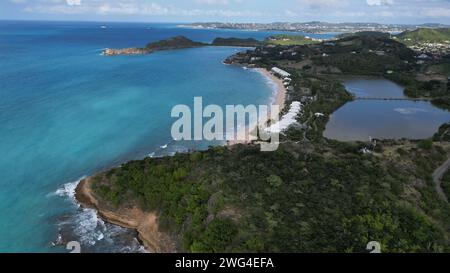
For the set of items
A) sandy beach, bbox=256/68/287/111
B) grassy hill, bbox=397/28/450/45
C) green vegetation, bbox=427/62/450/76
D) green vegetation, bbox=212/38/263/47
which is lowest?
sandy beach, bbox=256/68/287/111

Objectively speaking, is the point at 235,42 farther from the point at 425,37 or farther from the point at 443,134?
the point at 443,134

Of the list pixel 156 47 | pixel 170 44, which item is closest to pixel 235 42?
pixel 170 44

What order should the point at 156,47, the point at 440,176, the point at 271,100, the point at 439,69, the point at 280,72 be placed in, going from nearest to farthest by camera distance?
the point at 440,176
the point at 271,100
the point at 280,72
the point at 439,69
the point at 156,47

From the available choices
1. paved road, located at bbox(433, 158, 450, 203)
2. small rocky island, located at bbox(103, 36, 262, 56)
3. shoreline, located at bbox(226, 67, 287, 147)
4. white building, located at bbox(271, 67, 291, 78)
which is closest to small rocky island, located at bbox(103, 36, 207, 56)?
small rocky island, located at bbox(103, 36, 262, 56)

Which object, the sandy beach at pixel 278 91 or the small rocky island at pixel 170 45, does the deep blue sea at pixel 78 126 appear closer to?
the sandy beach at pixel 278 91

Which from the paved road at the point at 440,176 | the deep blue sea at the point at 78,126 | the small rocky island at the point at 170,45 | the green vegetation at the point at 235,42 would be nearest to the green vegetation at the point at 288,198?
the paved road at the point at 440,176

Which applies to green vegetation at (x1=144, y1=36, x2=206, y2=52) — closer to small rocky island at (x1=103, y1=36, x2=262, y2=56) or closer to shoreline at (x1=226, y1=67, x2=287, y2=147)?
small rocky island at (x1=103, y1=36, x2=262, y2=56)

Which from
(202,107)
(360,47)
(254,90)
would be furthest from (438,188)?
(360,47)
